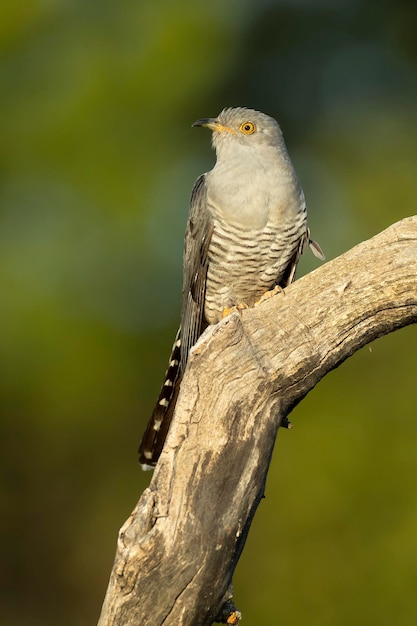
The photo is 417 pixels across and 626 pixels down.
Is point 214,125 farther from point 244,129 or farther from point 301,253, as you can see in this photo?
point 301,253

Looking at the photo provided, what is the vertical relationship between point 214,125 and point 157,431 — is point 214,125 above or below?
above

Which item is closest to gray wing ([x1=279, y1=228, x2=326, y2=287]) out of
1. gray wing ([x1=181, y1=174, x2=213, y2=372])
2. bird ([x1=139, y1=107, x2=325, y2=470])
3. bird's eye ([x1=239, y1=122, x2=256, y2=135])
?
bird ([x1=139, y1=107, x2=325, y2=470])

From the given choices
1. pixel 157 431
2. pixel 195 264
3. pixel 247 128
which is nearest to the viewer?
pixel 157 431

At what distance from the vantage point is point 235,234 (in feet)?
13.4

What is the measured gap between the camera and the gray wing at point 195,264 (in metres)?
4.20

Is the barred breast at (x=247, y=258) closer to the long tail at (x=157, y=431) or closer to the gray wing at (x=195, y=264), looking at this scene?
the gray wing at (x=195, y=264)

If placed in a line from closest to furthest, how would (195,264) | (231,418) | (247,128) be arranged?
(231,418)
(195,264)
(247,128)

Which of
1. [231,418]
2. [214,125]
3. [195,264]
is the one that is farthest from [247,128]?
[231,418]

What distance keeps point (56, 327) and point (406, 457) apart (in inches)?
100

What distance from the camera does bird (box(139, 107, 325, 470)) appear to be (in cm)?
405

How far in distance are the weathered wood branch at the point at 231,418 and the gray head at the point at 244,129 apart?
1.20m

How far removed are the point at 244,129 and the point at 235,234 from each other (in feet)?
2.07

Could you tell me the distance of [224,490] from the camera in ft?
9.98

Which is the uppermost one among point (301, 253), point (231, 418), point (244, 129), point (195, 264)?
point (244, 129)
